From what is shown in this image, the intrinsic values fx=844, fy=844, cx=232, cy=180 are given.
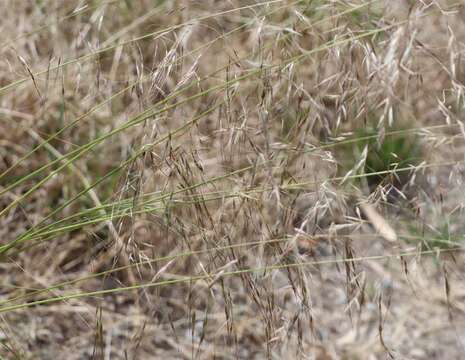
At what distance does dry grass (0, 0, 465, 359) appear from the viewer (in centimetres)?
125

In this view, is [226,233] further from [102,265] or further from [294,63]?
[102,265]

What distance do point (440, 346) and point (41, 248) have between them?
102cm

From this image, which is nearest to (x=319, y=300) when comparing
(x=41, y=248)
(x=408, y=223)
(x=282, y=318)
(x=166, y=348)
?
(x=408, y=223)

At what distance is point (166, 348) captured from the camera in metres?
1.95

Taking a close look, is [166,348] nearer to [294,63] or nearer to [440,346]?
[440,346]

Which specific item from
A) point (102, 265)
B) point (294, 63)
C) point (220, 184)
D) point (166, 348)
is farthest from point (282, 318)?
point (102, 265)

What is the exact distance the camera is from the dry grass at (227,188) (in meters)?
1.25

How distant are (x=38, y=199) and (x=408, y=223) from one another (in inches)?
37.4

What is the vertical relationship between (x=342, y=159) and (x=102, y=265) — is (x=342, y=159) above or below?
below

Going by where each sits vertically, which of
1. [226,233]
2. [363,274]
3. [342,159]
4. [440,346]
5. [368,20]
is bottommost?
[440,346]

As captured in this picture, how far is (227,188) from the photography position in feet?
4.75

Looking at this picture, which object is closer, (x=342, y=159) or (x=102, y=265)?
(x=102, y=265)

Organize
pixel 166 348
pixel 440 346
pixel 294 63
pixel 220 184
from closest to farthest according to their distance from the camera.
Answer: pixel 294 63 → pixel 220 184 → pixel 166 348 → pixel 440 346

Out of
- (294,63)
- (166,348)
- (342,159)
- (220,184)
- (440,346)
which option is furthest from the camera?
(342,159)
